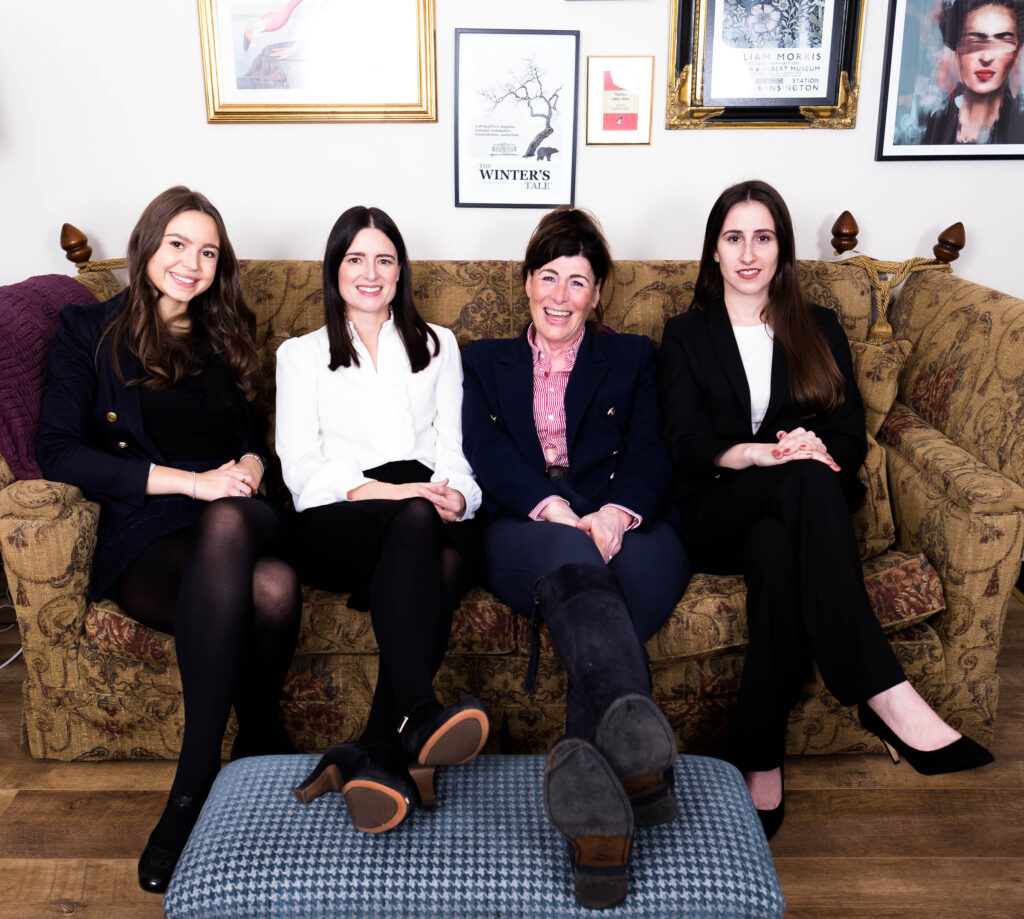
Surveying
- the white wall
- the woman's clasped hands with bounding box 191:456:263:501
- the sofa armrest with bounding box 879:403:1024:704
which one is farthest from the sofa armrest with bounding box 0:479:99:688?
the sofa armrest with bounding box 879:403:1024:704

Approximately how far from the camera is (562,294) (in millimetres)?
1986

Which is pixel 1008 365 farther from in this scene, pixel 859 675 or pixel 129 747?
pixel 129 747

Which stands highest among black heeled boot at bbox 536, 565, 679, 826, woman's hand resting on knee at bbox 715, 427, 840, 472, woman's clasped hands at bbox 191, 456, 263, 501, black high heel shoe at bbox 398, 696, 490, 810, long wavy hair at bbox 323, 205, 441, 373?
long wavy hair at bbox 323, 205, 441, 373

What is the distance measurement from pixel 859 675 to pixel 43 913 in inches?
58.3

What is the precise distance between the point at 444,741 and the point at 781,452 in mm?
941

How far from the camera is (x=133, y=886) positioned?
158 centimetres

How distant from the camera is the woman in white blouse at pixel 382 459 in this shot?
5.15ft

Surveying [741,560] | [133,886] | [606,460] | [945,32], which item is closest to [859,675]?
[741,560]

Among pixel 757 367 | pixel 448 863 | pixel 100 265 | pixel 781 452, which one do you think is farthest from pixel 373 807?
pixel 100 265

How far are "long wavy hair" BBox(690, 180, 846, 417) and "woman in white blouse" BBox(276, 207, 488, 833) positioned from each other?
2.43ft

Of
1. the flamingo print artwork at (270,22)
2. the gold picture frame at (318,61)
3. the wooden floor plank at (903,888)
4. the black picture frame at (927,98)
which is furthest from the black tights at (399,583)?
the black picture frame at (927,98)

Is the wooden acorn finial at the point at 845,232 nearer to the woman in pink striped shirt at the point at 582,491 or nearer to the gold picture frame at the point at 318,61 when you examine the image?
the woman in pink striped shirt at the point at 582,491

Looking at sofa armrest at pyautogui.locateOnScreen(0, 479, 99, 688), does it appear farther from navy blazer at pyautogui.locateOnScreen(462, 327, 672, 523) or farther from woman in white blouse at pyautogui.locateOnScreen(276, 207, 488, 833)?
navy blazer at pyautogui.locateOnScreen(462, 327, 672, 523)

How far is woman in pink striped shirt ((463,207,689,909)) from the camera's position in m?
1.37
